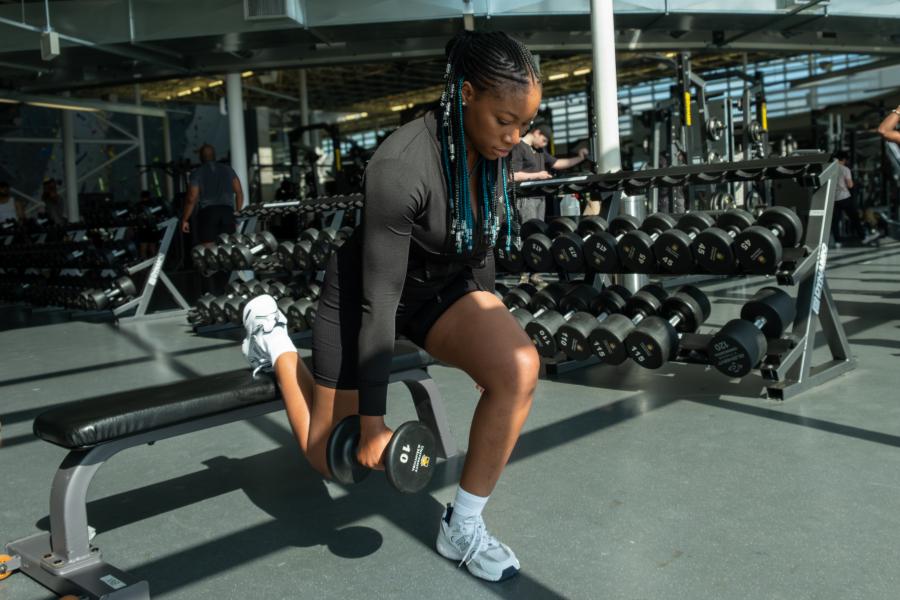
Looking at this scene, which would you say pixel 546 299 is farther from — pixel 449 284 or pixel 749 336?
pixel 449 284

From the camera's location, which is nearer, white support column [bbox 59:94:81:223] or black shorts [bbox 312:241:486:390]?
black shorts [bbox 312:241:486:390]

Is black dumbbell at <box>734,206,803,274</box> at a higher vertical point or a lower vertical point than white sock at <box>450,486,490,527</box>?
higher

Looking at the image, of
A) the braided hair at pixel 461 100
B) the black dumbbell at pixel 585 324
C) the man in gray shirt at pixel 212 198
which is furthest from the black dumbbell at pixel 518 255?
the man in gray shirt at pixel 212 198

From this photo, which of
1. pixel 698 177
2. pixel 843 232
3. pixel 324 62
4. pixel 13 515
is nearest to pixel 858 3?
pixel 843 232

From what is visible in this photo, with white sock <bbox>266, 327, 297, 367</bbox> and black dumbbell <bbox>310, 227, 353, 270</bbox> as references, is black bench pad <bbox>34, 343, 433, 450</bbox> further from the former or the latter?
black dumbbell <bbox>310, 227, 353, 270</bbox>

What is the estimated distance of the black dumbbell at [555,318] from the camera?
A: 2.91 meters

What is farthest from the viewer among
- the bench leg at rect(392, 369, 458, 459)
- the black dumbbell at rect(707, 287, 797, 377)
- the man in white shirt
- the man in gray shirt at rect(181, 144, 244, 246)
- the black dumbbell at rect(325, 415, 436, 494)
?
the man in white shirt

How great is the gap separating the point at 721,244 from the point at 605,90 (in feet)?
6.00

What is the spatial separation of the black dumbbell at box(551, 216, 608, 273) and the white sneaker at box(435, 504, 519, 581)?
5.78ft

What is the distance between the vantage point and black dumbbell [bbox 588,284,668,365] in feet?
8.88

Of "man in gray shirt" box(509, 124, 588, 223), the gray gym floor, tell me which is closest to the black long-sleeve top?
the gray gym floor

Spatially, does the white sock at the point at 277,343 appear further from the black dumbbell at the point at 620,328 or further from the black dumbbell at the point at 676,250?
the black dumbbell at the point at 676,250

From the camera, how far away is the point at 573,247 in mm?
3066

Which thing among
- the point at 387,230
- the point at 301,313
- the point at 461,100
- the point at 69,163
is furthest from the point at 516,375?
the point at 69,163
